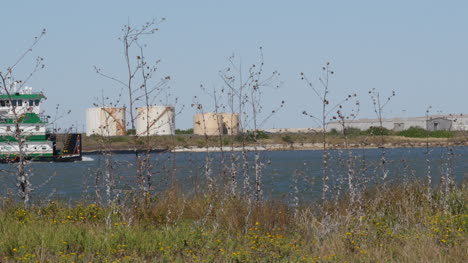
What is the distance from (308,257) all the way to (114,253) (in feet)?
8.30

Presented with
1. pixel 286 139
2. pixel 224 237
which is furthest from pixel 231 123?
pixel 286 139

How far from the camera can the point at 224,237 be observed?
1073 centimetres

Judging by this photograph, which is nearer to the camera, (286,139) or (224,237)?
(224,237)

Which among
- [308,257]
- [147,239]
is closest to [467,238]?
[308,257]

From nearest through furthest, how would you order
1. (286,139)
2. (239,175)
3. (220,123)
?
(239,175)
(220,123)
(286,139)

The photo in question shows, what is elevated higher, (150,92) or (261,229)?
(150,92)

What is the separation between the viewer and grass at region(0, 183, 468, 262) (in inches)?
359

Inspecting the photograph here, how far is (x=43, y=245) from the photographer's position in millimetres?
9211

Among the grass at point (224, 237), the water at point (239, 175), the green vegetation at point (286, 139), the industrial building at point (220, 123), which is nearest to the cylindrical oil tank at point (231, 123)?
the industrial building at point (220, 123)

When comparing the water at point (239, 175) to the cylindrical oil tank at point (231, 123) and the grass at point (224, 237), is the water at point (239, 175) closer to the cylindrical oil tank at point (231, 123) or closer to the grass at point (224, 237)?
the cylindrical oil tank at point (231, 123)

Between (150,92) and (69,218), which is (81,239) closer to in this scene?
(69,218)

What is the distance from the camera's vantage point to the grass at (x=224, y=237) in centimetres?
912

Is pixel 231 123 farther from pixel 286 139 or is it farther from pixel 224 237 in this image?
pixel 286 139

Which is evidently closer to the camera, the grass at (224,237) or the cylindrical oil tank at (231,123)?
the grass at (224,237)
